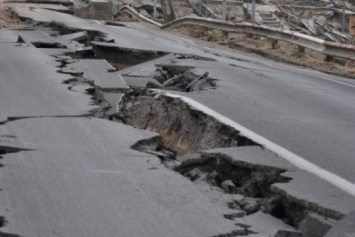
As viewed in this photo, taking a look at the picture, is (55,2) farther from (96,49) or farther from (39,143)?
(39,143)

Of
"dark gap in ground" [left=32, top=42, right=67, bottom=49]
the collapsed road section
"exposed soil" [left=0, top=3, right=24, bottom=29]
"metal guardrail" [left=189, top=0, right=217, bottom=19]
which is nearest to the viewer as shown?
the collapsed road section

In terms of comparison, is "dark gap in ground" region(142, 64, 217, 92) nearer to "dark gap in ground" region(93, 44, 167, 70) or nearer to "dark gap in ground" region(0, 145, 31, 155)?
"dark gap in ground" region(93, 44, 167, 70)

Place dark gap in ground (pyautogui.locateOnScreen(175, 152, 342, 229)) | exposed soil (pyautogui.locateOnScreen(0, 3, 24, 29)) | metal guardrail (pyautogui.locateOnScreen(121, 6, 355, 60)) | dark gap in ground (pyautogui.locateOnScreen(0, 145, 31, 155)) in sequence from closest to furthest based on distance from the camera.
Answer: dark gap in ground (pyautogui.locateOnScreen(175, 152, 342, 229)), dark gap in ground (pyautogui.locateOnScreen(0, 145, 31, 155)), metal guardrail (pyautogui.locateOnScreen(121, 6, 355, 60)), exposed soil (pyautogui.locateOnScreen(0, 3, 24, 29))

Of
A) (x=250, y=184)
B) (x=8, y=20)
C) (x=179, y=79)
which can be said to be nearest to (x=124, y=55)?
(x=179, y=79)

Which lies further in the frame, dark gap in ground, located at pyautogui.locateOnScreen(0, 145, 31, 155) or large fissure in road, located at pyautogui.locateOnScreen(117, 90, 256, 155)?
large fissure in road, located at pyautogui.locateOnScreen(117, 90, 256, 155)

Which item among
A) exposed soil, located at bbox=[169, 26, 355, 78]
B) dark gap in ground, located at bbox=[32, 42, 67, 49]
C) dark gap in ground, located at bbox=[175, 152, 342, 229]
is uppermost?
dark gap in ground, located at bbox=[175, 152, 342, 229]

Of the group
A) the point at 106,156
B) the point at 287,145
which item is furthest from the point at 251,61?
the point at 106,156

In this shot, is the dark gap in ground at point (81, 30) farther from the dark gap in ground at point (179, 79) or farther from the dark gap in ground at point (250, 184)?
the dark gap in ground at point (250, 184)

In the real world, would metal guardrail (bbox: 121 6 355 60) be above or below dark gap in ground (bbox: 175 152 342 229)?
below

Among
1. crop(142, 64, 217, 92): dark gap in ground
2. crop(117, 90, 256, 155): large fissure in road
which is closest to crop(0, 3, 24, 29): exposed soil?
crop(142, 64, 217, 92): dark gap in ground
